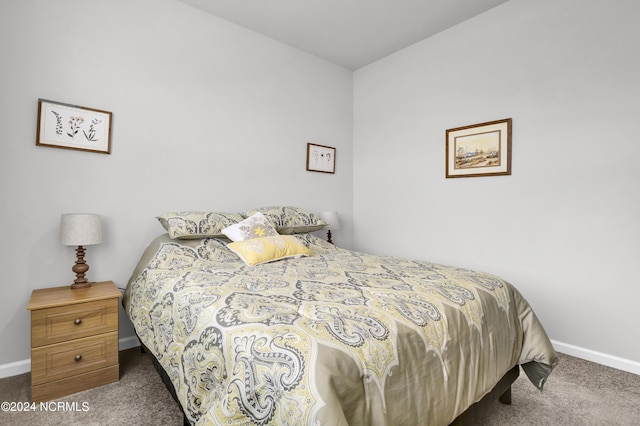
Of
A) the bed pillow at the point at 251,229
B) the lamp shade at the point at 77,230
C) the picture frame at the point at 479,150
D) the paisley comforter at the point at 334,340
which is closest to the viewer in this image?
the paisley comforter at the point at 334,340

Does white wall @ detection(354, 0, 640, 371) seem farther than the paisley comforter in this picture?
Yes

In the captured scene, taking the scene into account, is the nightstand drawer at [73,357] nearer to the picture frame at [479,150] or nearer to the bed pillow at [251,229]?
the bed pillow at [251,229]

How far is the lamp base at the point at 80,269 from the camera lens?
210cm

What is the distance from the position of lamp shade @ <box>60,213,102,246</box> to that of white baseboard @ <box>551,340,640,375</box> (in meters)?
3.48

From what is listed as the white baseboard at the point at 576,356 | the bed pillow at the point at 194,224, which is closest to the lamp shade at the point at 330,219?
the bed pillow at the point at 194,224

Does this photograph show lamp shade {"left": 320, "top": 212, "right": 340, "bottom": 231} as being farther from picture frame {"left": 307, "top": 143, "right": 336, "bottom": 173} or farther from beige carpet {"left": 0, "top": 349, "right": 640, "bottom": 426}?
beige carpet {"left": 0, "top": 349, "right": 640, "bottom": 426}

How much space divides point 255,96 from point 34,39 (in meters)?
1.64

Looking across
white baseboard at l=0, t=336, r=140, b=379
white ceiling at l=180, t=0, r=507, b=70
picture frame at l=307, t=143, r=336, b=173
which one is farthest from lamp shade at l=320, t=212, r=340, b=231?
white baseboard at l=0, t=336, r=140, b=379

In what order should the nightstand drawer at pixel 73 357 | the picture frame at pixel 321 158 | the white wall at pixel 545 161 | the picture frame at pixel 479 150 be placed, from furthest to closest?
1. the picture frame at pixel 321 158
2. the picture frame at pixel 479 150
3. the white wall at pixel 545 161
4. the nightstand drawer at pixel 73 357

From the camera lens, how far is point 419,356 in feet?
3.58

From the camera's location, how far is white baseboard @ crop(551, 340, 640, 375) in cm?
217

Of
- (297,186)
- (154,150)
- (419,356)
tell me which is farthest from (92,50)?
(419,356)

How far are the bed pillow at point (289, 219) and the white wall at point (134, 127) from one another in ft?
1.15

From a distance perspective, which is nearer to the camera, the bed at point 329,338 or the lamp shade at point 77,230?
the bed at point 329,338
